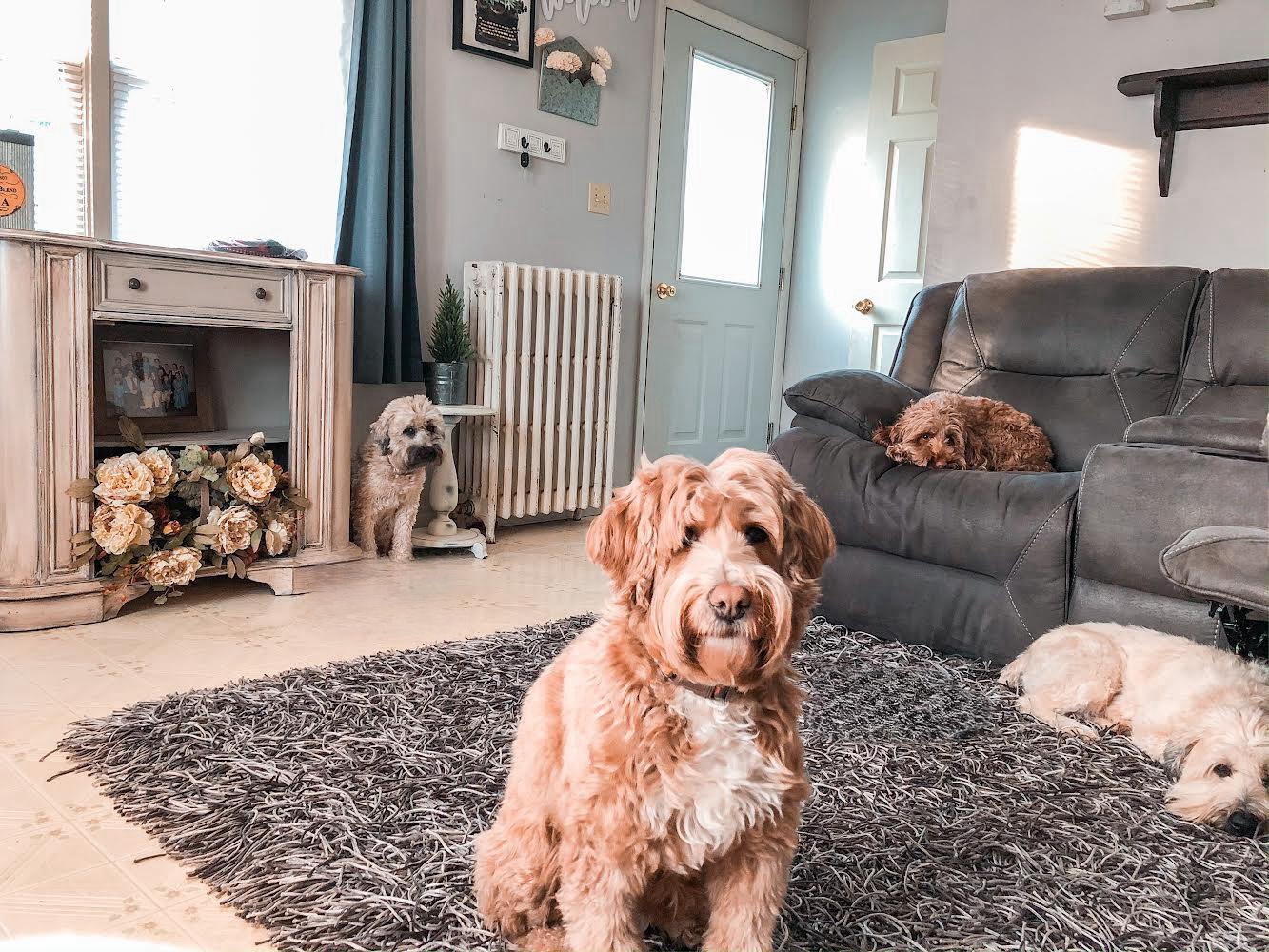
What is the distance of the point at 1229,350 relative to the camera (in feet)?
9.57

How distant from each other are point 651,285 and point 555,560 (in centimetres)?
174

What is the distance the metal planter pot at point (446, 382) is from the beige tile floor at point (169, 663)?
0.61 metres

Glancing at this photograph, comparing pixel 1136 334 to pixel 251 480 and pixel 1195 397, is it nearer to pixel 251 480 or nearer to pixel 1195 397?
pixel 1195 397

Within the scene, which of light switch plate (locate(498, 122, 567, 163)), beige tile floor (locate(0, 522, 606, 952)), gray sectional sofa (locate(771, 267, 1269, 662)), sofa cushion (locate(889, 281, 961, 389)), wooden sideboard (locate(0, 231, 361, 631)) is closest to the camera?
beige tile floor (locate(0, 522, 606, 952))

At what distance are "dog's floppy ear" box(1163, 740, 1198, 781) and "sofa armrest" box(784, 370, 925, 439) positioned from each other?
1.28m

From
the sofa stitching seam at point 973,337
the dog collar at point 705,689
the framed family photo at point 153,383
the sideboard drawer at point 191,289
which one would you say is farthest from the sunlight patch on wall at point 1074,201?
the dog collar at point 705,689

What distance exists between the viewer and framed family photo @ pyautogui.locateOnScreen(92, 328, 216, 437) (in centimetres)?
308

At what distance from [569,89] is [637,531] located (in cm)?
372

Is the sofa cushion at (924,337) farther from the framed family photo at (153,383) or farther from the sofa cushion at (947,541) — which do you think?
the framed family photo at (153,383)

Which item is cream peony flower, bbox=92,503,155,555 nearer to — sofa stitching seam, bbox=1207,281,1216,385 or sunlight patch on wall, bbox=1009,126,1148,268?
sofa stitching seam, bbox=1207,281,1216,385

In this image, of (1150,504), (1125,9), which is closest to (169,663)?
(1150,504)

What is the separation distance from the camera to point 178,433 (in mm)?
3203

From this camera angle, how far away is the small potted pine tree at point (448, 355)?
3.82 m

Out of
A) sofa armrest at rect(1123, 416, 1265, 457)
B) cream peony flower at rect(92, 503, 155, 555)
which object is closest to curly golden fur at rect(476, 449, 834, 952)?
sofa armrest at rect(1123, 416, 1265, 457)
